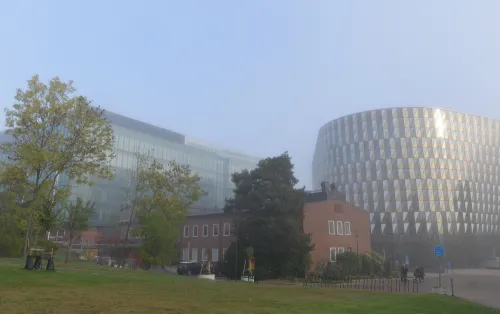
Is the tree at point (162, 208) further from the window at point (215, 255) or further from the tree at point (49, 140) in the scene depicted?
the tree at point (49, 140)

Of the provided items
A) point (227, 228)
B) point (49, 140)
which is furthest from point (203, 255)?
point (49, 140)

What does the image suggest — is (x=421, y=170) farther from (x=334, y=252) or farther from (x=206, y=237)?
(x=206, y=237)

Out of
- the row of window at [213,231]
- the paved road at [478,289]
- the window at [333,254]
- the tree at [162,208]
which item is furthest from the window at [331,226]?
the tree at [162,208]

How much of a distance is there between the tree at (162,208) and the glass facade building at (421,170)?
80.3m

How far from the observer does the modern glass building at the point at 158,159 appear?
110 meters

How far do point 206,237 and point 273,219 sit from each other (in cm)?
1966

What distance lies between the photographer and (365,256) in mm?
57750

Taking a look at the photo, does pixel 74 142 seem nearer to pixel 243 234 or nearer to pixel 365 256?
pixel 243 234

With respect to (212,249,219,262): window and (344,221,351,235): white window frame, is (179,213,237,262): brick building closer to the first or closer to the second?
(212,249,219,262): window

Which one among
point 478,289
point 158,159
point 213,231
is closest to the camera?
point 478,289

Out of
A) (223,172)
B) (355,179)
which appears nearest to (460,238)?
(355,179)

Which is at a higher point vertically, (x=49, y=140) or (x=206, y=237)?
(x=49, y=140)

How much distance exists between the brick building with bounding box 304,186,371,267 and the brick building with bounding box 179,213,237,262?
11607 millimetres

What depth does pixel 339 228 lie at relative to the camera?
62.1 m
